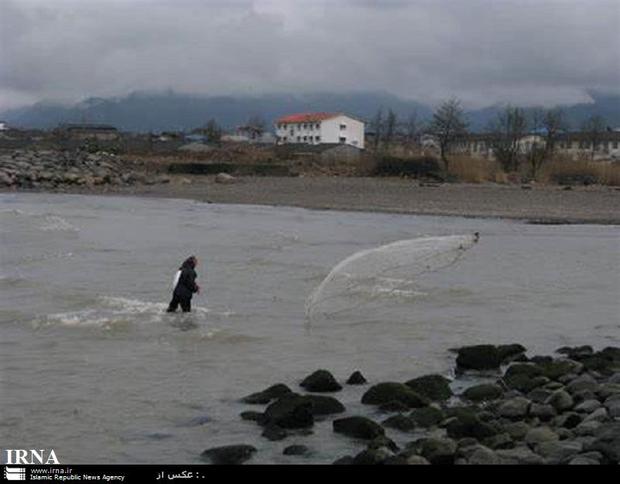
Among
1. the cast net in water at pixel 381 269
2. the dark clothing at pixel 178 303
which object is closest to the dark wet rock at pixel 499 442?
the cast net in water at pixel 381 269

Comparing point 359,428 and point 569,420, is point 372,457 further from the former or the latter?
point 569,420

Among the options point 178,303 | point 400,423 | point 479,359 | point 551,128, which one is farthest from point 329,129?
point 400,423

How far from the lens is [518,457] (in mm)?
9930

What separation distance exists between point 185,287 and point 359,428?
8786 mm

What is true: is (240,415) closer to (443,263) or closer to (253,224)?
(443,263)

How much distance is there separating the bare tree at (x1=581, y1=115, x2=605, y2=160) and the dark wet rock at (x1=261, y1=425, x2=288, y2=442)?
132 metres

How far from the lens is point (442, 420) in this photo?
39.5 feet

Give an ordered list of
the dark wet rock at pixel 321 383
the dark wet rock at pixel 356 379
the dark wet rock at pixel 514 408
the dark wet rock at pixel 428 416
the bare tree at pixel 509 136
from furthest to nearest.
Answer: the bare tree at pixel 509 136
the dark wet rock at pixel 356 379
the dark wet rock at pixel 321 383
the dark wet rock at pixel 514 408
the dark wet rock at pixel 428 416

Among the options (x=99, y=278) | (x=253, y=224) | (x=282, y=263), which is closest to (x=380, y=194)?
(x=253, y=224)

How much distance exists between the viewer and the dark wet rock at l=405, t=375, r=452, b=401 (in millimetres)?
13641

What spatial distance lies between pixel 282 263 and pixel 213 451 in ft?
66.7

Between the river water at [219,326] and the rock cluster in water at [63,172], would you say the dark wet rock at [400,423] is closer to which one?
the river water at [219,326]

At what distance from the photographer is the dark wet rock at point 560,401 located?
1255 centimetres

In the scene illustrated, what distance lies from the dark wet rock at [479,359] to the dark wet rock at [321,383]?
2764 millimetres
